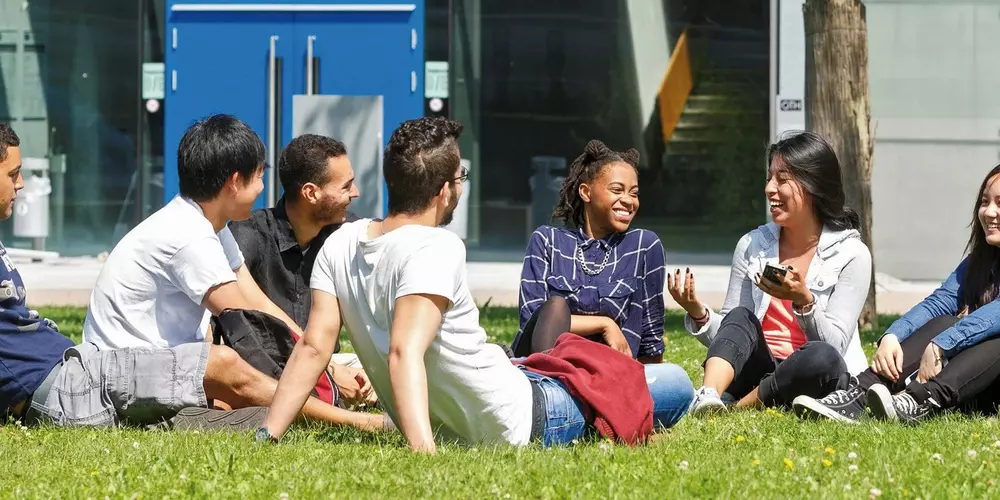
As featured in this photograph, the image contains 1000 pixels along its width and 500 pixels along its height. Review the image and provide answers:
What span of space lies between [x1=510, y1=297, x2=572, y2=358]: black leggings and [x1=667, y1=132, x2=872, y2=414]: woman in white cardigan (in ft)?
1.69

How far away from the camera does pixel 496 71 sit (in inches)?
618

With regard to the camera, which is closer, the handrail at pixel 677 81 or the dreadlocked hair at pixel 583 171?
the dreadlocked hair at pixel 583 171

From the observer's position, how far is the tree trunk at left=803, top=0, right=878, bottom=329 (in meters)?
10.4

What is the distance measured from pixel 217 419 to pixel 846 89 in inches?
252

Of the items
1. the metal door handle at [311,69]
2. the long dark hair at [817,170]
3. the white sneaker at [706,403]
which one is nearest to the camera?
the white sneaker at [706,403]

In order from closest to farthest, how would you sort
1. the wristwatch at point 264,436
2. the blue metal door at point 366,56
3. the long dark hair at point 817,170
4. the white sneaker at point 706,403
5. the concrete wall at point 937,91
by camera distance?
the wristwatch at point 264,436 → the white sneaker at point 706,403 → the long dark hair at point 817,170 → the blue metal door at point 366,56 → the concrete wall at point 937,91

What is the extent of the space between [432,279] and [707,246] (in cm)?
1172

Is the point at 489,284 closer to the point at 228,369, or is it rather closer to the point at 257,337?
the point at 257,337

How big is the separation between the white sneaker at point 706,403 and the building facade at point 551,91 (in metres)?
9.36

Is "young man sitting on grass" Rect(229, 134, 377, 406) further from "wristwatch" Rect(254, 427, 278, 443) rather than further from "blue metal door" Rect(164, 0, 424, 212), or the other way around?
"blue metal door" Rect(164, 0, 424, 212)

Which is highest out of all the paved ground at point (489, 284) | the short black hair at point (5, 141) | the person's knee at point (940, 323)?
the short black hair at point (5, 141)

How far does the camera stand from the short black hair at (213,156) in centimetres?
574

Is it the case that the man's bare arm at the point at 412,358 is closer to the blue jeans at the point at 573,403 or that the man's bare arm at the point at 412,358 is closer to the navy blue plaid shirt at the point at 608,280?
the blue jeans at the point at 573,403

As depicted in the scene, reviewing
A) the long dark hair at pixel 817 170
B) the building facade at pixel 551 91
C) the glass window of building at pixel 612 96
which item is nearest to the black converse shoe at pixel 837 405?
the long dark hair at pixel 817 170
